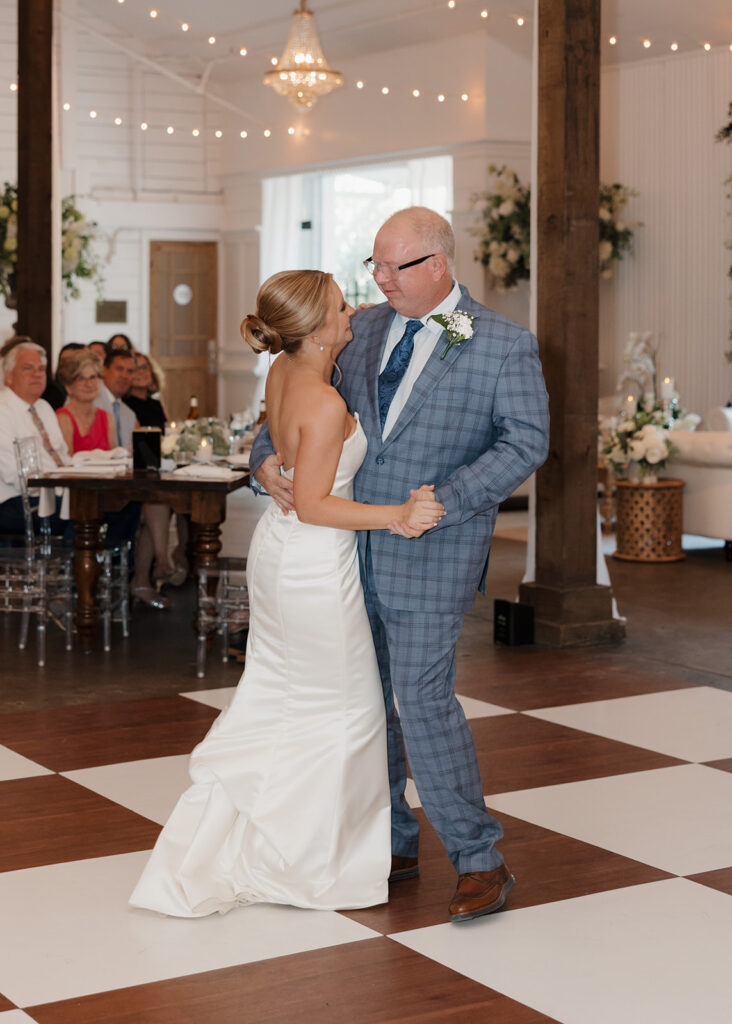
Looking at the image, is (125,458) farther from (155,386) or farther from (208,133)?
(208,133)

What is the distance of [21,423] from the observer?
22.1 ft

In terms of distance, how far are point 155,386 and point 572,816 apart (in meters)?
5.27

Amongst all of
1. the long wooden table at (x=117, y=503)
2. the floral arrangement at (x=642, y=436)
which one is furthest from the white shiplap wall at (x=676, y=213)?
the long wooden table at (x=117, y=503)

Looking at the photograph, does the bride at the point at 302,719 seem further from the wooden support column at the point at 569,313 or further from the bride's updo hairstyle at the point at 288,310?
the wooden support column at the point at 569,313

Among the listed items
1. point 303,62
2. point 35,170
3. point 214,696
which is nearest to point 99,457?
point 214,696

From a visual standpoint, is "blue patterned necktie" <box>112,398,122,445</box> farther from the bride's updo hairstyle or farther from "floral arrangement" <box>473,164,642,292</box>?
"floral arrangement" <box>473,164,642,292</box>

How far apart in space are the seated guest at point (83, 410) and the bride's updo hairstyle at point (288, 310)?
390 centimetres

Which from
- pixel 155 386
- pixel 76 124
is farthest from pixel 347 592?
pixel 76 124

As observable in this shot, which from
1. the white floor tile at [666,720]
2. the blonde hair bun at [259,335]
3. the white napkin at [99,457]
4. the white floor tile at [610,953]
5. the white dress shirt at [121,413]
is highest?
the blonde hair bun at [259,335]

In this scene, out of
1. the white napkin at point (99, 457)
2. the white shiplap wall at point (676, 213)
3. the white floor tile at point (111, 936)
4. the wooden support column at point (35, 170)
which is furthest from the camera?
the white shiplap wall at point (676, 213)

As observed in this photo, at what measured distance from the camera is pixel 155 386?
28.3ft

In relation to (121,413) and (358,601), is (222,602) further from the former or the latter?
(358,601)

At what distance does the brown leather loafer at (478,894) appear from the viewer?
3162 mm

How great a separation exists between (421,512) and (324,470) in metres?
0.27
